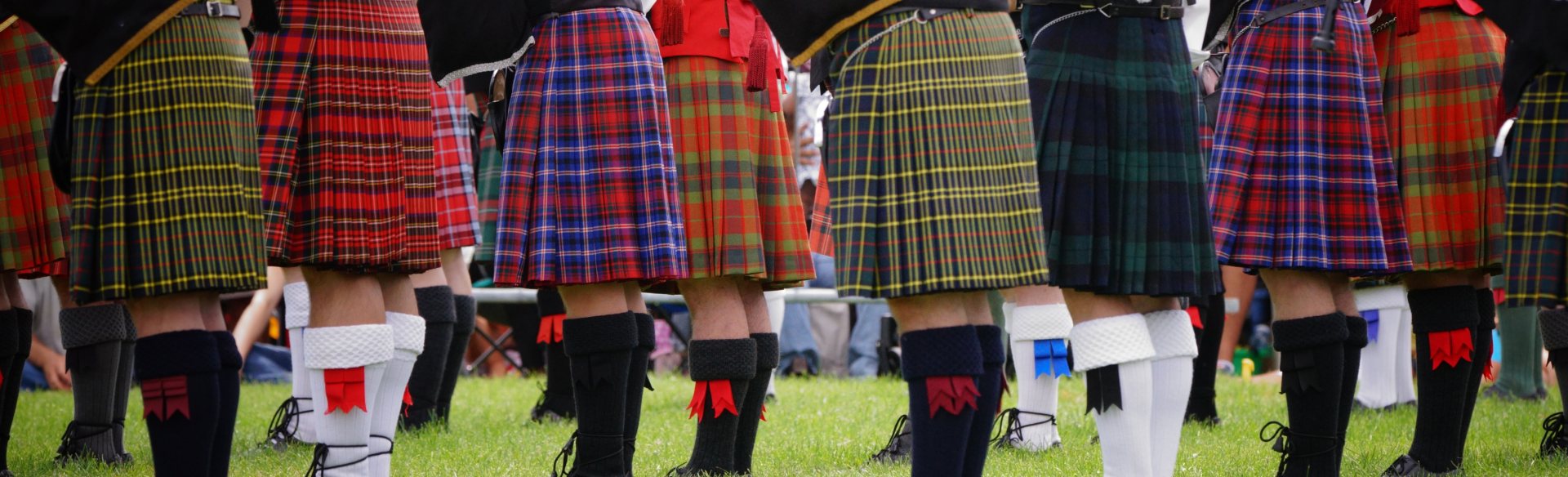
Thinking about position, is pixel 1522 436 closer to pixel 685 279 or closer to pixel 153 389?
pixel 685 279

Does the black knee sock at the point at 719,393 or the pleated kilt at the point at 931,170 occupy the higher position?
A: the pleated kilt at the point at 931,170

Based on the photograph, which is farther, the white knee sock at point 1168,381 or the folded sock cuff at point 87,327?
the folded sock cuff at point 87,327

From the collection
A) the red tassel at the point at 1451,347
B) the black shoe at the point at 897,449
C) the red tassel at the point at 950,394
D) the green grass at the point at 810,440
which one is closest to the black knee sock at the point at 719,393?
the green grass at the point at 810,440

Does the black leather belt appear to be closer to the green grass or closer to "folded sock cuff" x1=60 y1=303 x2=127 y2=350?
the green grass

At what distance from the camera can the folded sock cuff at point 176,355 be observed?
250cm

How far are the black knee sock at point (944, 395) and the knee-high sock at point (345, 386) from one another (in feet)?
4.08

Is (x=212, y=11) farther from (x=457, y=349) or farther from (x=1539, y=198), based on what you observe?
(x=1539, y=198)

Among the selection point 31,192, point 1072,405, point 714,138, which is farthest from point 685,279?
point 1072,405

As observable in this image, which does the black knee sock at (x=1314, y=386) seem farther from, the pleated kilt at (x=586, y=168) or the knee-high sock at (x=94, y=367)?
the knee-high sock at (x=94, y=367)

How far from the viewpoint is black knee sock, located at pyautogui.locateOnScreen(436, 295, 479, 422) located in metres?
4.71

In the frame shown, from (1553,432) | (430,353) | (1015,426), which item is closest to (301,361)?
(430,353)

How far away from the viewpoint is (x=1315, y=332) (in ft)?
10.2

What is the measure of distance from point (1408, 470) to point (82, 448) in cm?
355

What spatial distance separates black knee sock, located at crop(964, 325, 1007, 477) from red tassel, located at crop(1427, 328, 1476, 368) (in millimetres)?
1656
